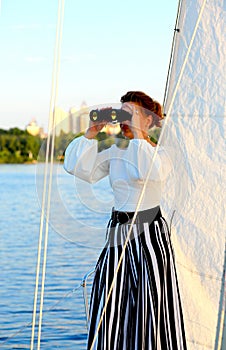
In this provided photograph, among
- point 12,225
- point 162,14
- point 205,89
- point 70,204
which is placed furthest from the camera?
point 162,14

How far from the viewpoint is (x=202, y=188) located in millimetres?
3098

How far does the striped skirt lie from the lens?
9.36 feet

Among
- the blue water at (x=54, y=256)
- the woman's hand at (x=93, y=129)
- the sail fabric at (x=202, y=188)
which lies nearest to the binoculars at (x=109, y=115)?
the woman's hand at (x=93, y=129)

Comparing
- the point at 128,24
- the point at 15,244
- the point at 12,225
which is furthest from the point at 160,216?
the point at 128,24

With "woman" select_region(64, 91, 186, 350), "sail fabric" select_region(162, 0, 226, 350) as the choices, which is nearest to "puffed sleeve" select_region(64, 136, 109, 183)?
"woman" select_region(64, 91, 186, 350)

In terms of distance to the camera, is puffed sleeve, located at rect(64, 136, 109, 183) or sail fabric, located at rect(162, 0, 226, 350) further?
sail fabric, located at rect(162, 0, 226, 350)

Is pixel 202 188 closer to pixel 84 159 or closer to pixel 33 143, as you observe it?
pixel 84 159

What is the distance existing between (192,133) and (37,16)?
1953cm

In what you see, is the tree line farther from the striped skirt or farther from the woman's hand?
the striped skirt

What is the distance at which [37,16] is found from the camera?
876 inches

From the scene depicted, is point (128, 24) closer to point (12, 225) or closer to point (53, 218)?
point (12, 225)

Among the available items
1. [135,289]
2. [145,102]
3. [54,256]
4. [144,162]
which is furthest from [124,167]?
[54,256]

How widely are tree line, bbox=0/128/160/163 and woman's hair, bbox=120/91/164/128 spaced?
60 mm

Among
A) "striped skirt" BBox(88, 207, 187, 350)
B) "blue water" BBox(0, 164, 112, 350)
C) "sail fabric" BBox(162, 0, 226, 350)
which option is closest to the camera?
"blue water" BBox(0, 164, 112, 350)
